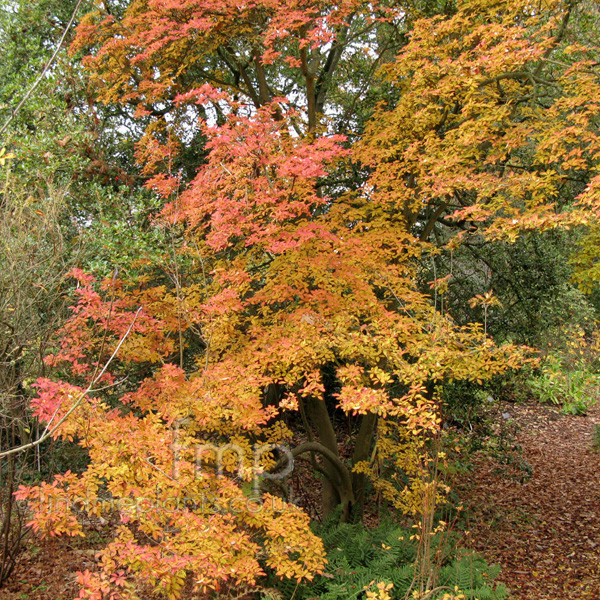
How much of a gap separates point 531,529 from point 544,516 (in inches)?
19.9

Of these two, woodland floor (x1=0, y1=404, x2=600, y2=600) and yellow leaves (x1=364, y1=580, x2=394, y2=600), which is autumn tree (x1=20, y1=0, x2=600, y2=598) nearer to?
yellow leaves (x1=364, y1=580, x2=394, y2=600)

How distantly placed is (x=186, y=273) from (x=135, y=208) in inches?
33.4

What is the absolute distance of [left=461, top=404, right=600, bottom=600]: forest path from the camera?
6.16 metres

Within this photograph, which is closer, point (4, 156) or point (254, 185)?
point (4, 156)

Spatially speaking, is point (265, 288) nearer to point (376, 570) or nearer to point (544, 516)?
point (376, 570)

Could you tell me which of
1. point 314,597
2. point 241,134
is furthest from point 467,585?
point 241,134

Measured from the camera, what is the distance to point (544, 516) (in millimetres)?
7793

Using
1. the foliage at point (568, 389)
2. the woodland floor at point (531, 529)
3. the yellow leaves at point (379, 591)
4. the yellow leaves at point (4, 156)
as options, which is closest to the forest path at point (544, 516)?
the woodland floor at point (531, 529)

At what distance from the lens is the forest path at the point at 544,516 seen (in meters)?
6.16

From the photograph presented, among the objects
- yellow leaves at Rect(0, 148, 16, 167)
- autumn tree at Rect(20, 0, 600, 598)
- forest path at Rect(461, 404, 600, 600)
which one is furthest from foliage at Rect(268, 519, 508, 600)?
yellow leaves at Rect(0, 148, 16, 167)

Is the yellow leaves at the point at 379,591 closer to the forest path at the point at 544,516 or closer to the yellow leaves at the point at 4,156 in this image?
the forest path at the point at 544,516

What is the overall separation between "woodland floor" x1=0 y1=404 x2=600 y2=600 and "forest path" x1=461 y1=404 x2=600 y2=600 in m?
0.01

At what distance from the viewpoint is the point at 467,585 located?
15.4 feet

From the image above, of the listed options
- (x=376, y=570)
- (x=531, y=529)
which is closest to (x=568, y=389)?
(x=531, y=529)
